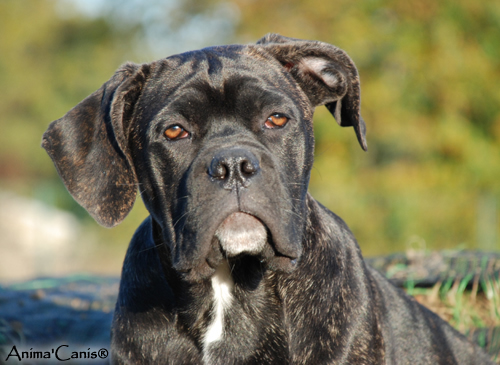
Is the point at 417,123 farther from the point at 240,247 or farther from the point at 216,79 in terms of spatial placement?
the point at 240,247

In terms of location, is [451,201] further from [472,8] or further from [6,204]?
[6,204]

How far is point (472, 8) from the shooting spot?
50.3 feet

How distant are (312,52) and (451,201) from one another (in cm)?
1128

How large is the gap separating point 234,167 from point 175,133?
0.52 metres

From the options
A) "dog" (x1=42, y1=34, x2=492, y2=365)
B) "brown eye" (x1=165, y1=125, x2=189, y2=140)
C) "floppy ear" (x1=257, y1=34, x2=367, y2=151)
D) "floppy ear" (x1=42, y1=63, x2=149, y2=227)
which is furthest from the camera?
"floppy ear" (x1=257, y1=34, x2=367, y2=151)

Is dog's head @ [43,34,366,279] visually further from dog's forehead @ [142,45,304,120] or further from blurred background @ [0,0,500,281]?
blurred background @ [0,0,500,281]

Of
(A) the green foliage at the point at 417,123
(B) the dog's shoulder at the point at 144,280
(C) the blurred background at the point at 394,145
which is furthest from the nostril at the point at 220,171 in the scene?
(A) the green foliage at the point at 417,123

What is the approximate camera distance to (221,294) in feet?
11.5

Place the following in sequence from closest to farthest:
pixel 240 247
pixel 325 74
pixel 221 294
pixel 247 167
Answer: pixel 247 167
pixel 240 247
pixel 221 294
pixel 325 74

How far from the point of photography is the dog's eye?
338 cm

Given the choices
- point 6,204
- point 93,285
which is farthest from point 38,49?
point 93,285

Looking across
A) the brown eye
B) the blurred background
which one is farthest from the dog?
the blurred background

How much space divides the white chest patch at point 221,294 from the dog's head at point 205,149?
0.28m

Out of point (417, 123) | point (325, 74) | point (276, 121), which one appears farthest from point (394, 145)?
point (276, 121)
